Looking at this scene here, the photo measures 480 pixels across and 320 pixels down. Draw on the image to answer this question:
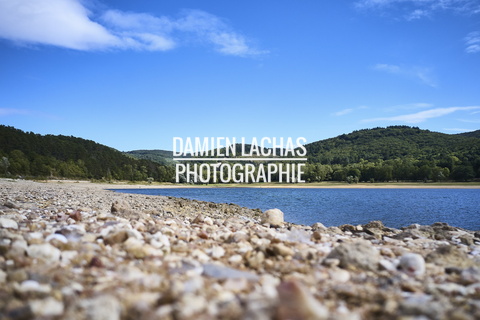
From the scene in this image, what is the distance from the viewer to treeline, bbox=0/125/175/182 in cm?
8831

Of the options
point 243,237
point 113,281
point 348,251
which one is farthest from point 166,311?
point 243,237

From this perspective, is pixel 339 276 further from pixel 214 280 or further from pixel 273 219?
pixel 273 219

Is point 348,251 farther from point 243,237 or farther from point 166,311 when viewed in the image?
point 166,311

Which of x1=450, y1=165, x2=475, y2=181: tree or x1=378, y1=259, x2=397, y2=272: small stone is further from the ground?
x1=450, y1=165, x2=475, y2=181: tree

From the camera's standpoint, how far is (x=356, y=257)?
417cm

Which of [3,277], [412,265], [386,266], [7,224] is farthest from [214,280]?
[7,224]

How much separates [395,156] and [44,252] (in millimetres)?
143416

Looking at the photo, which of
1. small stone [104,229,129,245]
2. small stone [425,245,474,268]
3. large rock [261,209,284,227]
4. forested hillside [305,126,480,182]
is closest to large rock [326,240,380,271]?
small stone [425,245,474,268]

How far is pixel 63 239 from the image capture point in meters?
4.37

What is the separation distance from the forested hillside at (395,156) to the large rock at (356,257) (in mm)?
97932

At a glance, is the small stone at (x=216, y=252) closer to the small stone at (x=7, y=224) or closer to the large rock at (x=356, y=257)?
the large rock at (x=356, y=257)

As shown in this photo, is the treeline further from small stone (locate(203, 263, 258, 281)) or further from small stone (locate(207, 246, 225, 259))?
small stone (locate(203, 263, 258, 281))

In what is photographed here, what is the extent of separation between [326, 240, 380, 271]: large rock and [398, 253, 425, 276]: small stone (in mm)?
312

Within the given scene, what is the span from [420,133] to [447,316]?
181937 mm
